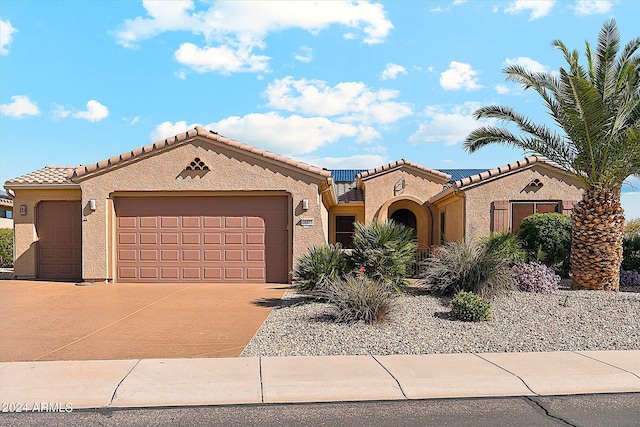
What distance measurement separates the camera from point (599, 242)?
12.5 meters

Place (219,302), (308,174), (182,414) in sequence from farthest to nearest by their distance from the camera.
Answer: (308,174) < (219,302) < (182,414)

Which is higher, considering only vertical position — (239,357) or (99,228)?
(99,228)

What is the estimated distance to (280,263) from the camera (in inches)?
587

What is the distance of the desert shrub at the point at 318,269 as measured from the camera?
11.1 meters

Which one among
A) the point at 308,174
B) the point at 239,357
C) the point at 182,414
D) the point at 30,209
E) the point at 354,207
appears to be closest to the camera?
the point at 182,414

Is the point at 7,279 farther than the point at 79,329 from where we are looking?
Yes

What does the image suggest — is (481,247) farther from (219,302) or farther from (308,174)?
(219,302)

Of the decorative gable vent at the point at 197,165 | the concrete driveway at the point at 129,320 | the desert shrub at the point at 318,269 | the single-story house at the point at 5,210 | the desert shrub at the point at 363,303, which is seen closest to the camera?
the concrete driveway at the point at 129,320

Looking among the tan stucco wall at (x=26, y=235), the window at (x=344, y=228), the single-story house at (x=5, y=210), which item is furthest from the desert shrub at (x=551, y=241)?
the single-story house at (x=5, y=210)

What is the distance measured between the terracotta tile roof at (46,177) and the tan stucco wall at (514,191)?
12.5 m

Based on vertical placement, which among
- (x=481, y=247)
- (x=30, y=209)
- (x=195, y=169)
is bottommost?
(x=481, y=247)

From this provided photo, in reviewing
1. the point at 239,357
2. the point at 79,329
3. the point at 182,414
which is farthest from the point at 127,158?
the point at 182,414

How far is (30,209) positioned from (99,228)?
328cm

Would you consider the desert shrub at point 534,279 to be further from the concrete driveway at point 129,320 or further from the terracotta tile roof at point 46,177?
the terracotta tile roof at point 46,177
